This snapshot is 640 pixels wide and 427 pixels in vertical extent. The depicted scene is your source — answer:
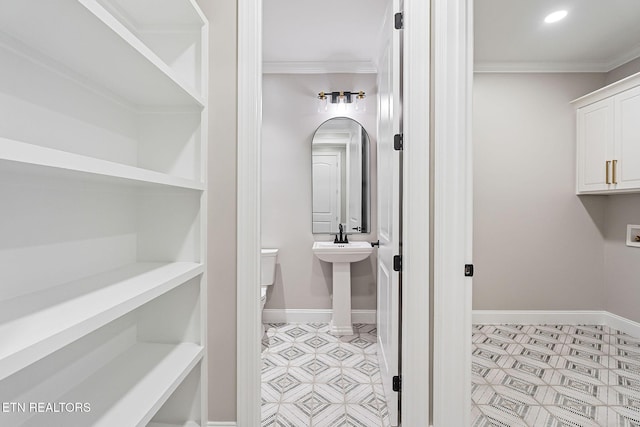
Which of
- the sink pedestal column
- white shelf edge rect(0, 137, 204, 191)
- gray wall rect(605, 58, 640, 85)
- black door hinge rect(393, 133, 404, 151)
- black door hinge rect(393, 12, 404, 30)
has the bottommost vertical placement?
the sink pedestal column

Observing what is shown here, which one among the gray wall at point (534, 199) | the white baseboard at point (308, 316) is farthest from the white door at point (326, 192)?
the gray wall at point (534, 199)

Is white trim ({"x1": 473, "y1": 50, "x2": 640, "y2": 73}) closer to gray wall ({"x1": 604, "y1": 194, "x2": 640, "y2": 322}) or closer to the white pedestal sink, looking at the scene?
gray wall ({"x1": 604, "y1": 194, "x2": 640, "y2": 322})

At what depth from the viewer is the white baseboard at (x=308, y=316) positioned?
3484mm

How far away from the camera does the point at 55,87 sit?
3.27 ft

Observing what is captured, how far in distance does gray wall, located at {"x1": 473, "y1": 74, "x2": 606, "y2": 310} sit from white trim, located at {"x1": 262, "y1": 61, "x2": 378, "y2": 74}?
119 centimetres

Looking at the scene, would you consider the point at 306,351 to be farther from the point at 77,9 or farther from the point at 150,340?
the point at 77,9

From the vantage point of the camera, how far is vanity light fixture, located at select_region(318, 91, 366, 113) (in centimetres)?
338

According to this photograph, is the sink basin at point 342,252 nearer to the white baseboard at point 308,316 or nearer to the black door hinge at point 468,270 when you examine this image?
the white baseboard at point 308,316

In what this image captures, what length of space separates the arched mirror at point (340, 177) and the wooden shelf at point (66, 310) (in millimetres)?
2317

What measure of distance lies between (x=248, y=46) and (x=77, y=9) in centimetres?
87

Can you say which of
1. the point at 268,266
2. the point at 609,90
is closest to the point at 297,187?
the point at 268,266

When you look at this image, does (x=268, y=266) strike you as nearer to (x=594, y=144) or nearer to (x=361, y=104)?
(x=361, y=104)

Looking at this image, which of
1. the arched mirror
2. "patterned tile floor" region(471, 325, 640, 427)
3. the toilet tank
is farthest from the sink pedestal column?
"patterned tile floor" region(471, 325, 640, 427)

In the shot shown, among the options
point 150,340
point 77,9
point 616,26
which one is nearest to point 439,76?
point 77,9
